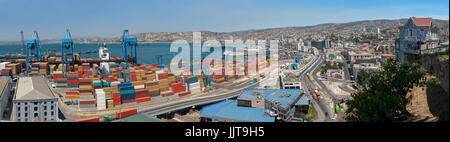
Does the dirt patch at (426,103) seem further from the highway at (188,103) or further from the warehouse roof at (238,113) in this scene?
the highway at (188,103)

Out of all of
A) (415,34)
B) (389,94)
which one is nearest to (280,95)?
(415,34)

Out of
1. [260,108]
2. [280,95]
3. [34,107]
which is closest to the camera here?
[34,107]

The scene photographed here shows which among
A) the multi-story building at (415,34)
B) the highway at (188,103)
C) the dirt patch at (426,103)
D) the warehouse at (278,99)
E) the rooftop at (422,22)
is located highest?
the rooftop at (422,22)

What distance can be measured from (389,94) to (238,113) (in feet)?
21.9

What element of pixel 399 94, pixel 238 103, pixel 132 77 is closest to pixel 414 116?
pixel 399 94

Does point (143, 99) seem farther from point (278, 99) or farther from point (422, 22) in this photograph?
point (422, 22)

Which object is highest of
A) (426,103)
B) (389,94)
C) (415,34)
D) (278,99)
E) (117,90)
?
(415,34)

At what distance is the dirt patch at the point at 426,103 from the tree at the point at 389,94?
208mm

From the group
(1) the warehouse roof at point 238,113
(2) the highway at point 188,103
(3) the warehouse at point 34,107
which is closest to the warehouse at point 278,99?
(1) the warehouse roof at point 238,113

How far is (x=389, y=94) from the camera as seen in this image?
18.8 feet

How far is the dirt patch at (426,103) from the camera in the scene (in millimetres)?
5027

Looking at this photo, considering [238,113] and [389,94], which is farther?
[238,113]
